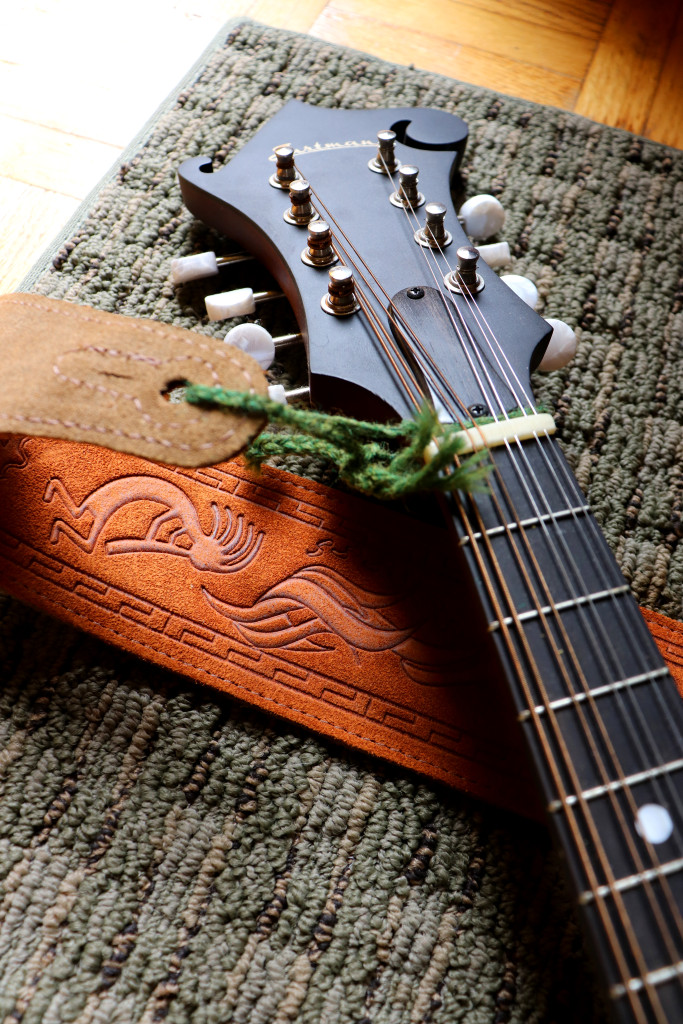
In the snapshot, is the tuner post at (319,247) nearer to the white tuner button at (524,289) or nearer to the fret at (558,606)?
the white tuner button at (524,289)

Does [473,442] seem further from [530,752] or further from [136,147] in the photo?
[136,147]

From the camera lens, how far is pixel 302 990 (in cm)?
45

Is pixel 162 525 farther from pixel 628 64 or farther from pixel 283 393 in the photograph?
pixel 628 64

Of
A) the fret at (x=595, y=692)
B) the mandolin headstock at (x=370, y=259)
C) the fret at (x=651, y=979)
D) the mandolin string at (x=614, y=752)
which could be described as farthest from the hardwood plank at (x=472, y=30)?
the fret at (x=651, y=979)

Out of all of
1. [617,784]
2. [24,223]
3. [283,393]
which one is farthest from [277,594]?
[24,223]

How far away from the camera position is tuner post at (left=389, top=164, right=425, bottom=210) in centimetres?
58

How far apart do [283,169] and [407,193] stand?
3.9 inches

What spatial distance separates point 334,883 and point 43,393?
350mm

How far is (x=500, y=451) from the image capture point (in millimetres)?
472

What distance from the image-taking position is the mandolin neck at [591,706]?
356mm

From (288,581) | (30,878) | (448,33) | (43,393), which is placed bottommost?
(30,878)

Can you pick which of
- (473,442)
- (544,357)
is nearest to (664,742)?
(473,442)

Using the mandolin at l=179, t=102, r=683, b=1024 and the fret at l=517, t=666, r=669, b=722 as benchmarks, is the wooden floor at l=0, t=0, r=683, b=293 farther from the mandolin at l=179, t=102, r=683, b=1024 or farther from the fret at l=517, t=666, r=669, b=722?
the fret at l=517, t=666, r=669, b=722

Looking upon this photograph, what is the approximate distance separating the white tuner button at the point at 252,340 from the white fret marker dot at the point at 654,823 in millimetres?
396
